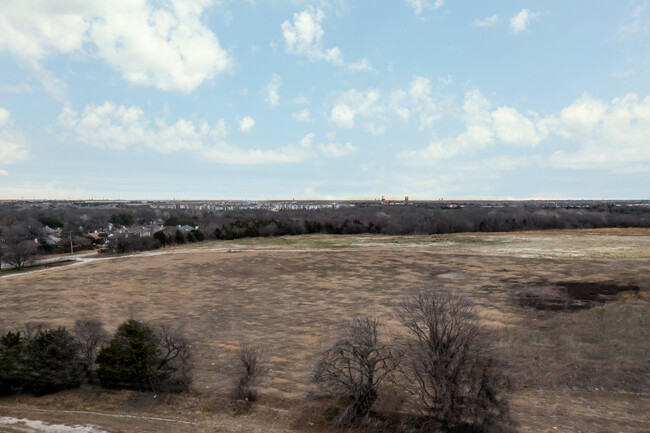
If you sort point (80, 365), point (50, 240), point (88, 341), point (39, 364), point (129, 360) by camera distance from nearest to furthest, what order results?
point (39, 364) < point (129, 360) < point (80, 365) < point (88, 341) < point (50, 240)

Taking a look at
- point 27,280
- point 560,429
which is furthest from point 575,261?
point 27,280

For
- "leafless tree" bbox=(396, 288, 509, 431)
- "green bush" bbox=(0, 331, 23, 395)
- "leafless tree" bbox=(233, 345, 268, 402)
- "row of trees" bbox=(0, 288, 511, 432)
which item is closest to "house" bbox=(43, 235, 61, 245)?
"row of trees" bbox=(0, 288, 511, 432)

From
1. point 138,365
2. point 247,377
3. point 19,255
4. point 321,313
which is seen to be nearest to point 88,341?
point 138,365

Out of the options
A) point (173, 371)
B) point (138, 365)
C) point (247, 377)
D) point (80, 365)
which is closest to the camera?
point (247, 377)

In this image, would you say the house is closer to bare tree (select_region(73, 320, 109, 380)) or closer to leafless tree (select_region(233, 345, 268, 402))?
bare tree (select_region(73, 320, 109, 380))

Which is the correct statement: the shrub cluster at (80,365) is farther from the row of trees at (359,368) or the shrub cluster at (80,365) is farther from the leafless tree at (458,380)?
the leafless tree at (458,380)

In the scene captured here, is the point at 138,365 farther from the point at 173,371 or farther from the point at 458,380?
the point at 458,380

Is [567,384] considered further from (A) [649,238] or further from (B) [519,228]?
(B) [519,228]
